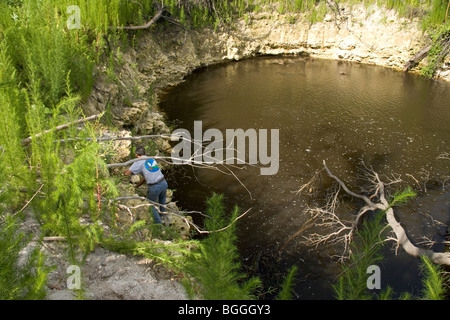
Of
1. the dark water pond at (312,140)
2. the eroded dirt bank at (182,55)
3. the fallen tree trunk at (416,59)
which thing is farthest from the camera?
the fallen tree trunk at (416,59)

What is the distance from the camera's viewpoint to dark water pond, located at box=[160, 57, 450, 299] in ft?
15.4

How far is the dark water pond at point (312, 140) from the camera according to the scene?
470cm

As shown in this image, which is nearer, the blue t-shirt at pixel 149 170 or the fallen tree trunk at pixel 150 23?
the blue t-shirt at pixel 149 170

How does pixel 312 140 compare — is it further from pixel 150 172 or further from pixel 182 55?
pixel 182 55

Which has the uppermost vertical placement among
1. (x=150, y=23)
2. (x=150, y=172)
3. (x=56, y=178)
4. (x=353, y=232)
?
(x=150, y=23)

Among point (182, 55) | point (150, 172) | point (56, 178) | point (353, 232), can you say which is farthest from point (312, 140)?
point (182, 55)

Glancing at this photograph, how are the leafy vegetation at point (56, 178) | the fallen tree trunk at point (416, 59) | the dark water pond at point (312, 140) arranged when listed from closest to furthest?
the leafy vegetation at point (56, 178), the dark water pond at point (312, 140), the fallen tree trunk at point (416, 59)

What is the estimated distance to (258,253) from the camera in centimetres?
467

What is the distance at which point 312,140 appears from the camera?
7895mm

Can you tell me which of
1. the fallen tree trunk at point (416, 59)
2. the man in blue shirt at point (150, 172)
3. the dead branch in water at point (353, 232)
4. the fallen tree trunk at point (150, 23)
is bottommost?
the dead branch in water at point (353, 232)

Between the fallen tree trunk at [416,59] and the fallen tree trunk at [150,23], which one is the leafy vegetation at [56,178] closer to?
the fallen tree trunk at [150,23]

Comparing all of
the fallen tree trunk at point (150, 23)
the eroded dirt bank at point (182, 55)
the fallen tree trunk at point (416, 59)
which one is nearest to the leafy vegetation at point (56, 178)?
the eroded dirt bank at point (182, 55)
